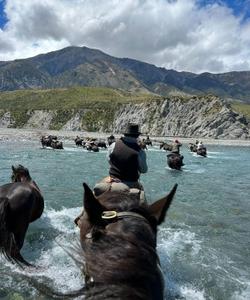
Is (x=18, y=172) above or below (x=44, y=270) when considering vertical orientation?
above

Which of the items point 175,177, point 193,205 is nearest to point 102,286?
point 193,205

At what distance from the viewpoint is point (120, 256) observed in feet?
8.24

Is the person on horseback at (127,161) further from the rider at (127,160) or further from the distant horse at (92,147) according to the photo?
the distant horse at (92,147)

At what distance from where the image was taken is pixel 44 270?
9.77 metres

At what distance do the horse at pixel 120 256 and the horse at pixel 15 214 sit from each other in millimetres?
6788

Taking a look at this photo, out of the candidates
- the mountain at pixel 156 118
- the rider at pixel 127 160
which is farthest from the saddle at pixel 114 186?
the mountain at pixel 156 118

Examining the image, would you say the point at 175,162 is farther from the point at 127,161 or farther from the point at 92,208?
the point at 92,208

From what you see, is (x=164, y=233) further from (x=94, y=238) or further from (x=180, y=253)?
(x=94, y=238)

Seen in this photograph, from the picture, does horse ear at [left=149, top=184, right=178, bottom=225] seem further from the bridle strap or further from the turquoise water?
the turquoise water

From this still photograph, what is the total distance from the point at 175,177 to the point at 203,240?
55.5 ft

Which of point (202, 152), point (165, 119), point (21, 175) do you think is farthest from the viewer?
point (165, 119)

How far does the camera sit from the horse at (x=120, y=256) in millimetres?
2420

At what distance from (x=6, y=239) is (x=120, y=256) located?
293 inches

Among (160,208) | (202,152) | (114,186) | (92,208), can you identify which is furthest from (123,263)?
(202,152)
